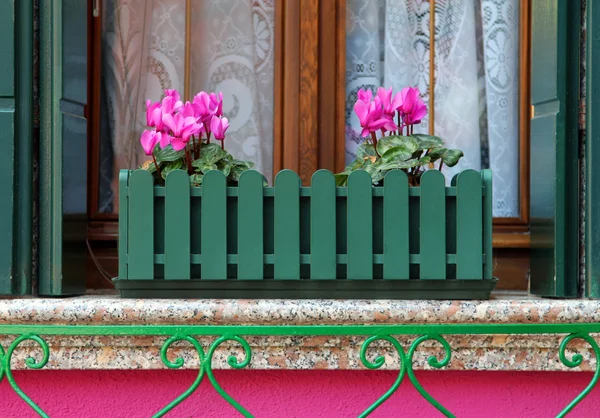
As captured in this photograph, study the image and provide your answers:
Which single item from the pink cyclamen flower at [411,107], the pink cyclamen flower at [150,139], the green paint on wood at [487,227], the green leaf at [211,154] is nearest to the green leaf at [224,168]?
the green leaf at [211,154]

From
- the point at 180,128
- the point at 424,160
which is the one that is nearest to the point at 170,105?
the point at 180,128

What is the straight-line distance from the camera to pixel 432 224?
1536 millimetres

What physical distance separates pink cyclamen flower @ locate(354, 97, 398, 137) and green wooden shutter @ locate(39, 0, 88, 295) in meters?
0.61

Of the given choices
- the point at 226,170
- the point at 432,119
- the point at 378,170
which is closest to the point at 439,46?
the point at 432,119

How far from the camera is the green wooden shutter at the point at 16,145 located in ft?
5.32

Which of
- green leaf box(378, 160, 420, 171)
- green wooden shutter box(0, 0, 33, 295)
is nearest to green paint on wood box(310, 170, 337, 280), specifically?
green leaf box(378, 160, 420, 171)

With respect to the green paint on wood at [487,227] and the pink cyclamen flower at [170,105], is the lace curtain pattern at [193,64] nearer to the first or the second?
the pink cyclamen flower at [170,105]

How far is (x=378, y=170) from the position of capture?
5.20ft

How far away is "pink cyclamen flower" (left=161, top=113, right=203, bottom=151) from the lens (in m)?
1.57

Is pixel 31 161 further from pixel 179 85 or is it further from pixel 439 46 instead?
pixel 439 46

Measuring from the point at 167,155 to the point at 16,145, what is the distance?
1.03 feet

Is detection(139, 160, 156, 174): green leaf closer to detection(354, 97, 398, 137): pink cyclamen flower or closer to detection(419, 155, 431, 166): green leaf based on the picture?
detection(354, 97, 398, 137): pink cyclamen flower

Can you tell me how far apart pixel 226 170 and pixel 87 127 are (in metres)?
0.44

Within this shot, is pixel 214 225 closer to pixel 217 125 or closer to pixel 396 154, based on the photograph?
pixel 217 125
